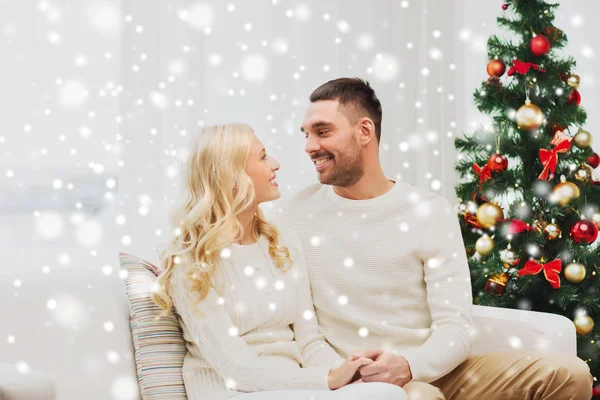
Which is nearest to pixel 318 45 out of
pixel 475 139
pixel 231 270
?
pixel 475 139

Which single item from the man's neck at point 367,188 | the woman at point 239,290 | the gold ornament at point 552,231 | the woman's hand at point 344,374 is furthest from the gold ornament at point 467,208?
the woman's hand at point 344,374

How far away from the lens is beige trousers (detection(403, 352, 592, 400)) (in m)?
1.77

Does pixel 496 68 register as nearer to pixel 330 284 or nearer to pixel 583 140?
pixel 583 140

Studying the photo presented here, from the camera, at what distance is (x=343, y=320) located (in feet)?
6.64

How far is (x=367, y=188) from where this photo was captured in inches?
84.6

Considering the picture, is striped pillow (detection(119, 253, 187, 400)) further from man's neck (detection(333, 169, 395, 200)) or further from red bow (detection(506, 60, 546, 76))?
red bow (detection(506, 60, 546, 76))

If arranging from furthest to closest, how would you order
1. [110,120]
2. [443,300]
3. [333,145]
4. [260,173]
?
[110,120], [333,145], [443,300], [260,173]

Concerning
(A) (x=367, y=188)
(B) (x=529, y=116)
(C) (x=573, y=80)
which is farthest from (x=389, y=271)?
(C) (x=573, y=80)

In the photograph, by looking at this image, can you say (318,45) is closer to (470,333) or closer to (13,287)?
(470,333)

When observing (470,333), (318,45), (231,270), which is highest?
(318,45)

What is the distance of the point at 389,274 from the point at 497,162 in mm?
801

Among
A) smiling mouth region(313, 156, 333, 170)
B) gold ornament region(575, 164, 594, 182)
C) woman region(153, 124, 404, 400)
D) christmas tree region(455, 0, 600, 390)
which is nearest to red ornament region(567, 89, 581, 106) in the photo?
christmas tree region(455, 0, 600, 390)

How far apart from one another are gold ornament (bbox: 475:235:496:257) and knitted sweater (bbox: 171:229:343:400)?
35.7 inches

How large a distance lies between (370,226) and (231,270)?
0.52m
